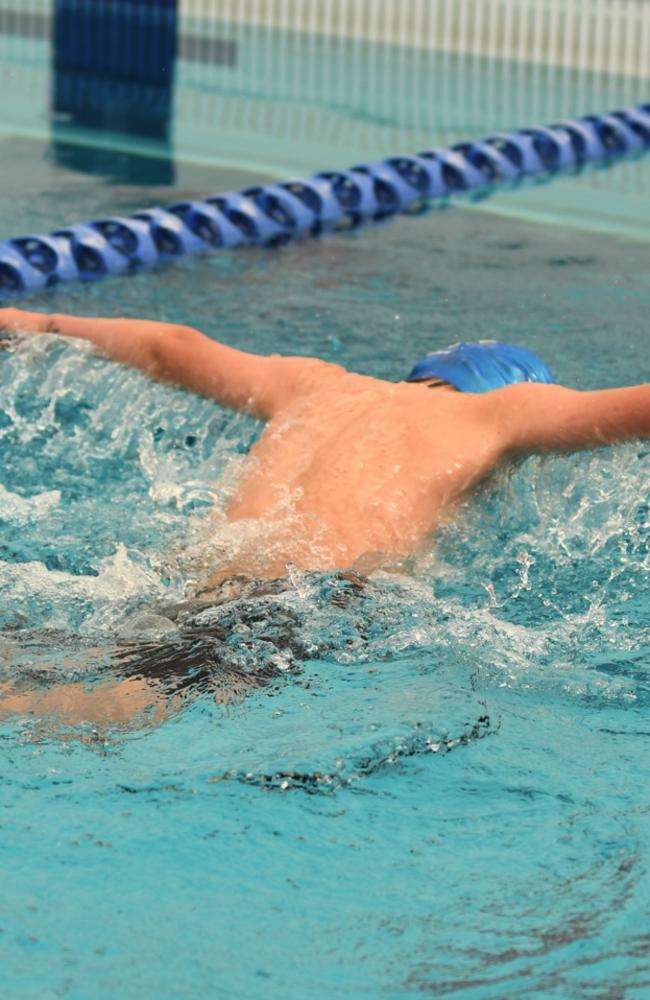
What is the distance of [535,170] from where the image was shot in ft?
28.4

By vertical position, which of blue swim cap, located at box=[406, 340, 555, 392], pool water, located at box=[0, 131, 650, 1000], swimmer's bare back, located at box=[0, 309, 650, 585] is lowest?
pool water, located at box=[0, 131, 650, 1000]

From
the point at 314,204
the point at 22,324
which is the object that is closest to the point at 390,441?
the point at 22,324

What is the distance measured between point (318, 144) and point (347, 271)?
9.33ft

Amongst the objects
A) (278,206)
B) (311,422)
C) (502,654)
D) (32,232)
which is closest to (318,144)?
(278,206)

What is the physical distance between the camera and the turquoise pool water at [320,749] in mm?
2373

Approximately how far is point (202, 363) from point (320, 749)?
148cm

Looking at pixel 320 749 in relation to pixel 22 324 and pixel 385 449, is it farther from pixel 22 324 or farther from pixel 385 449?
pixel 22 324

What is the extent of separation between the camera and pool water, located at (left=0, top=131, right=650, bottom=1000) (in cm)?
237

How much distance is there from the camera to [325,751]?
2846 millimetres

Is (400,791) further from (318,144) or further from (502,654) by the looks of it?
(318,144)

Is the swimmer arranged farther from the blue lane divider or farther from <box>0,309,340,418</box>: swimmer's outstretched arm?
the blue lane divider

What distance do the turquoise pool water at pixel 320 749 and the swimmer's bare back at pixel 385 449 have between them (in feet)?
0.31

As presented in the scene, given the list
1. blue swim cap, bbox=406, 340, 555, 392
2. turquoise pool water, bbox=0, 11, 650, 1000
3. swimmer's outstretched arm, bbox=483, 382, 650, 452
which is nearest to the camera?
turquoise pool water, bbox=0, 11, 650, 1000

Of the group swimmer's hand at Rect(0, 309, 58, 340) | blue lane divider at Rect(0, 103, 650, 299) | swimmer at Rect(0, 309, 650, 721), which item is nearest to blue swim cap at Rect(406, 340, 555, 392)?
swimmer at Rect(0, 309, 650, 721)
